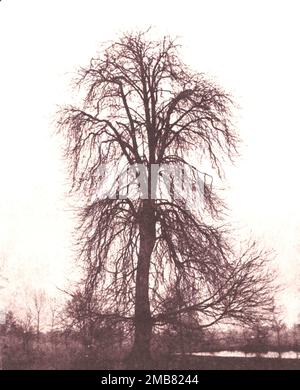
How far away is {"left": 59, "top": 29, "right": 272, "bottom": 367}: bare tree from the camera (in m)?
15.5

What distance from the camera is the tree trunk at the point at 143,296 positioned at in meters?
15.6

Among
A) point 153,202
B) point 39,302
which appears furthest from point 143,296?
point 39,302

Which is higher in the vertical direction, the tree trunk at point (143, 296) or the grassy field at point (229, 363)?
the tree trunk at point (143, 296)

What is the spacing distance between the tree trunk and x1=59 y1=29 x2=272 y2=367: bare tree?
0.02 meters

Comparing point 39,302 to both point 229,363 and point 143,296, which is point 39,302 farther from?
point 229,363

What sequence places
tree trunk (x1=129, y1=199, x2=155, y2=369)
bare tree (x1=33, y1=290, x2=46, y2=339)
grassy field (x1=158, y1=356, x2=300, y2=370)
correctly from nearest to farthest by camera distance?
1. grassy field (x1=158, y1=356, x2=300, y2=370)
2. tree trunk (x1=129, y1=199, x2=155, y2=369)
3. bare tree (x1=33, y1=290, x2=46, y2=339)

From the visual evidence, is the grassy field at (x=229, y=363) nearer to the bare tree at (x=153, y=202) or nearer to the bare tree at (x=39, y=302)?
the bare tree at (x=153, y=202)

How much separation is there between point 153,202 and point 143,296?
2432 millimetres

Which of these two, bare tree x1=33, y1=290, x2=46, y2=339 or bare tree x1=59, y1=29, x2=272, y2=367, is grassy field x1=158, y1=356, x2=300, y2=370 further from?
bare tree x1=33, y1=290, x2=46, y2=339

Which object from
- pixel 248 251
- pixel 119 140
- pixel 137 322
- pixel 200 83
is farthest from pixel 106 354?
pixel 200 83

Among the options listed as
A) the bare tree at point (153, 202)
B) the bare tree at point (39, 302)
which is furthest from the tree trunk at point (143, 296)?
the bare tree at point (39, 302)

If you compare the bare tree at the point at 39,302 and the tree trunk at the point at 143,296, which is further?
the bare tree at the point at 39,302

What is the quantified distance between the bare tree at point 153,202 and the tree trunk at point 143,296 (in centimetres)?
2

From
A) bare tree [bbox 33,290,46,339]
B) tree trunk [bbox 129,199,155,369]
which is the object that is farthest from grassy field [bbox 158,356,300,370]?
bare tree [bbox 33,290,46,339]
